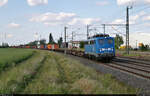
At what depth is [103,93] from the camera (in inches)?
302

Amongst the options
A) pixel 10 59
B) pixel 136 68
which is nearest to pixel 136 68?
pixel 136 68

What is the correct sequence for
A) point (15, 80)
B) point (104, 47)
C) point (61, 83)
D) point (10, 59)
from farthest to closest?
1. point (10, 59)
2. point (104, 47)
3. point (15, 80)
4. point (61, 83)

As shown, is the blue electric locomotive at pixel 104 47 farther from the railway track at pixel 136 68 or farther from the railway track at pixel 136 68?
the railway track at pixel 136 68

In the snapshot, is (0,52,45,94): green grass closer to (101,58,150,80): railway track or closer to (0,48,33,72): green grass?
(0,48,33,72): green grass

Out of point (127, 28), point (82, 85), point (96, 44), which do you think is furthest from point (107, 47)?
point (82, 85)

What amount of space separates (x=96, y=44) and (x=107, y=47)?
1.41 metres

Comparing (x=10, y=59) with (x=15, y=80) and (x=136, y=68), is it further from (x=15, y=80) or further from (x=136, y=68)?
(x=15, y=80)

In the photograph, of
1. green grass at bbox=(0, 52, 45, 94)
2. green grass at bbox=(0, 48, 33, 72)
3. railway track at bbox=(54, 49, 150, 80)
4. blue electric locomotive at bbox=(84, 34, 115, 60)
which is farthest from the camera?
blue electric locomotive at bbox=(84, 34, 115, 60)

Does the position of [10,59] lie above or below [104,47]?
below

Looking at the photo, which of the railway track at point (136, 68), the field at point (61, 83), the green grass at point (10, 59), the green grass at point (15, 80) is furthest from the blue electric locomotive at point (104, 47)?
the green grass at point (15, 80)

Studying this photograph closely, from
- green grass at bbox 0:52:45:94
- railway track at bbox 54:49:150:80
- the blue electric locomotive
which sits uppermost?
the blue electric locomotive

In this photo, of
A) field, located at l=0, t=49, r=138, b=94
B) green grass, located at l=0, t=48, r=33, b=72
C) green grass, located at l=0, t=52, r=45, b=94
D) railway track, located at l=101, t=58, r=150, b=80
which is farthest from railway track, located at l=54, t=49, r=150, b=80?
green grass, located at l=0, t=48, r=33, b=72

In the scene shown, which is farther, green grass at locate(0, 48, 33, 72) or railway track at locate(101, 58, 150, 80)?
green grass at locate(0, 48, 33, 72)

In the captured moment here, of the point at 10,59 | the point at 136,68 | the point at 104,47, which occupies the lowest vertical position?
the point at 136,68
